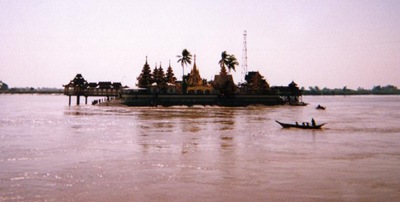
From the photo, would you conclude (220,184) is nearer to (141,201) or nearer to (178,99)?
(141,201)

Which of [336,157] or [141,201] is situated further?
[336,157]

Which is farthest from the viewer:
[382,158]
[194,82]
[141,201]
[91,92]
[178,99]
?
[91,92]

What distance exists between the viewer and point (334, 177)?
69.4 feet

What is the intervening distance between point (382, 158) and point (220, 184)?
1303 centimetres

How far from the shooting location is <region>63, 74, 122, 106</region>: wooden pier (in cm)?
11738

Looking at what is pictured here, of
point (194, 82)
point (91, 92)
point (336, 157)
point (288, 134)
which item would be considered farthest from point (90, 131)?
point (91, 92)

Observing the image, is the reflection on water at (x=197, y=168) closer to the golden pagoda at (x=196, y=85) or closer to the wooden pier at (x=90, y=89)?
the golden pagoda at (x=196, y=85)

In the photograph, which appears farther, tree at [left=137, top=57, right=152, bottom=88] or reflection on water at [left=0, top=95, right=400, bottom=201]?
tree at [left=137, top=57, right=152, bottom=88]

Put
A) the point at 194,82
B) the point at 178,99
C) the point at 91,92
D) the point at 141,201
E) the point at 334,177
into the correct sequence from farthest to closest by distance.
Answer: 1. the point at 91,92
2. the point at 194,82
3. the point at 178,99
4. the point at 334,177
5. the point at 141,201

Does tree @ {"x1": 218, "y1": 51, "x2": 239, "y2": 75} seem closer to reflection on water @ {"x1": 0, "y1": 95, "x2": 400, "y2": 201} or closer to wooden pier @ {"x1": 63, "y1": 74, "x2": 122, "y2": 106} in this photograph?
wooden pier @ {"x1": 63, "y1": 74, "x2": 122, "y2": 106}

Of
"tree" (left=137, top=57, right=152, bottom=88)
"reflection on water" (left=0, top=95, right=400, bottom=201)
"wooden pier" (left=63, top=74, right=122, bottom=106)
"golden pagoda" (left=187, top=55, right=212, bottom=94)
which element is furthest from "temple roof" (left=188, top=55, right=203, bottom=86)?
"reflection on water" (left=0, top=95, right=400, bottom=201)

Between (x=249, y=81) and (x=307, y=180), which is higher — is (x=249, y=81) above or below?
above

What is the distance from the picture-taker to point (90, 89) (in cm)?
13362

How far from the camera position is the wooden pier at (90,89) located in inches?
4621
